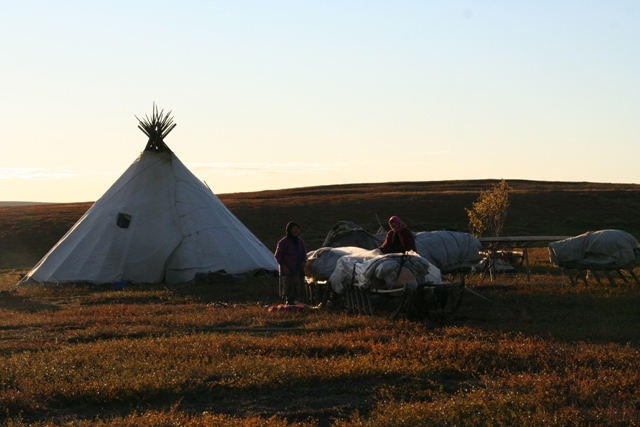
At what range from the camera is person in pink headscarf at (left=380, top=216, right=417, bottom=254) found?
15891mm

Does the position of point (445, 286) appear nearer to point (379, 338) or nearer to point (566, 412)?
point (379, 338)

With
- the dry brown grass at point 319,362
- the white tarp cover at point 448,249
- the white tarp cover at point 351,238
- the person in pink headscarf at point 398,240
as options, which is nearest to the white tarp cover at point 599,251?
the dry brown grass at point 319,362

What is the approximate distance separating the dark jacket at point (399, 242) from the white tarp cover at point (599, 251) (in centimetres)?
505

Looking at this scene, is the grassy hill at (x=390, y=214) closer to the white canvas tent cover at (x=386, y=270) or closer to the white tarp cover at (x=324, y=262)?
the white tarp cover at (x=324, y=262)

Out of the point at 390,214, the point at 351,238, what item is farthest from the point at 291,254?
the point at 390,214

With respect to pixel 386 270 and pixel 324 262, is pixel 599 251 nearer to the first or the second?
pixel 324 262

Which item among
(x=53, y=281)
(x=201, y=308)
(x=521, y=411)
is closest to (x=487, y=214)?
(x=53, y=281)

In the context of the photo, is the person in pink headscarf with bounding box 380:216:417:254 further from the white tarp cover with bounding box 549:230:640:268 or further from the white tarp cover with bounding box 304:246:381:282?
the white tarp cover with bounding box 549:230:640:268

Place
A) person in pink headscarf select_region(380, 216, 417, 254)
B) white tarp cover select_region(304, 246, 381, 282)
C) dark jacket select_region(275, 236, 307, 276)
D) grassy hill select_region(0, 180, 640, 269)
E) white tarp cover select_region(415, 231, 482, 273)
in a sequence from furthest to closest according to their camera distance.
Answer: grassy hill select_region(0, 180, 640, 269)
white tarp cover select_region(415, 231, 482, 273)
dark jacket select_region(275, 236, 307, 276)
white tarp cover select_region(304, 246, 381, 282)
person in pink headscarf select_region(380, 216, 417, 254)

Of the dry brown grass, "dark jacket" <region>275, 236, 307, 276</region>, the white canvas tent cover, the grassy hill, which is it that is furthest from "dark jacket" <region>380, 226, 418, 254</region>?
the grassy hill

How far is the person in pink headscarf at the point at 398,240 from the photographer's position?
52.1 feet

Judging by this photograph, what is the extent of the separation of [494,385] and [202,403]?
2783 millimetres

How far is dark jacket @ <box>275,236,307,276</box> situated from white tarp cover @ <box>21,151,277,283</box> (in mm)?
6131

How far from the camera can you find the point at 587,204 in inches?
2464
